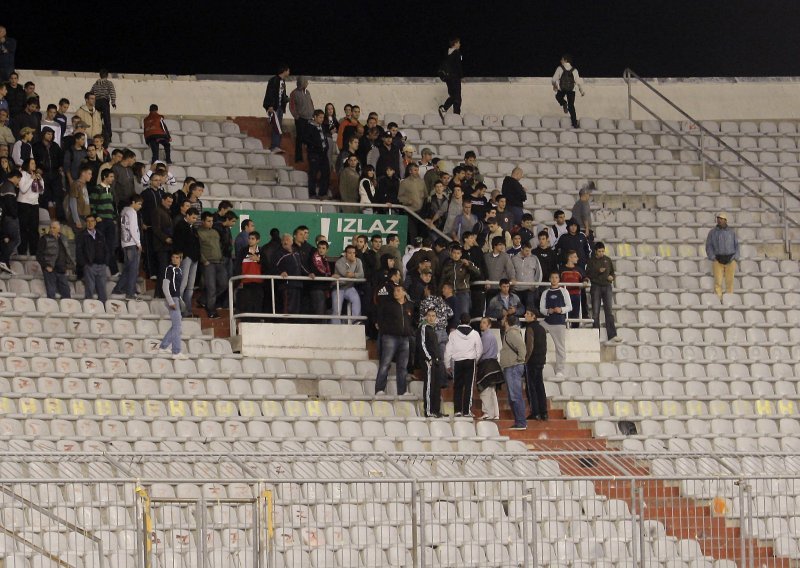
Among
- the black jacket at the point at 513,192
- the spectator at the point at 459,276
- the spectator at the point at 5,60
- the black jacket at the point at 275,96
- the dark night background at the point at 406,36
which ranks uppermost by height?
the dark night background at the point at 406,36

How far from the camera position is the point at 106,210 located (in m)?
19.3

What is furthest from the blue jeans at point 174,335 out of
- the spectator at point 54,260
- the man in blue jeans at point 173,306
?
the spectator at point 54,260

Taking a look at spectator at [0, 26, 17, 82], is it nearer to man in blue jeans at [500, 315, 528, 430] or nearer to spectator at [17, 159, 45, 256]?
spectator at [17, 159, 45, 256]

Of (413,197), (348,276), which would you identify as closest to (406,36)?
(413,197)

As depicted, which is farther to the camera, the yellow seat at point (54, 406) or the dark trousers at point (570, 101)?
the dark trousers at point (570, 101)

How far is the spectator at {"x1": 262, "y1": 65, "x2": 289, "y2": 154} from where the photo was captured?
2378cm

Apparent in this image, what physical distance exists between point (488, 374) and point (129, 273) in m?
4.15

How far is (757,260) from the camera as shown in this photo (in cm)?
2348

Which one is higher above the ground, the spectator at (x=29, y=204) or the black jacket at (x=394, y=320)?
the spectator at (x=29, y=204)

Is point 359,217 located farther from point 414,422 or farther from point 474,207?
point 414,422

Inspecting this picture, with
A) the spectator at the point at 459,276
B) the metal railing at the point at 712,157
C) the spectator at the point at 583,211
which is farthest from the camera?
the metal railing at the point at 712,157

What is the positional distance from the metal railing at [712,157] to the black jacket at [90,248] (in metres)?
9.46

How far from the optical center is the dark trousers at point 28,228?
19375mm

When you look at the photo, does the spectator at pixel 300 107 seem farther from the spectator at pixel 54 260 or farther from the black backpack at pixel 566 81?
the spectator at pixel 54 260
